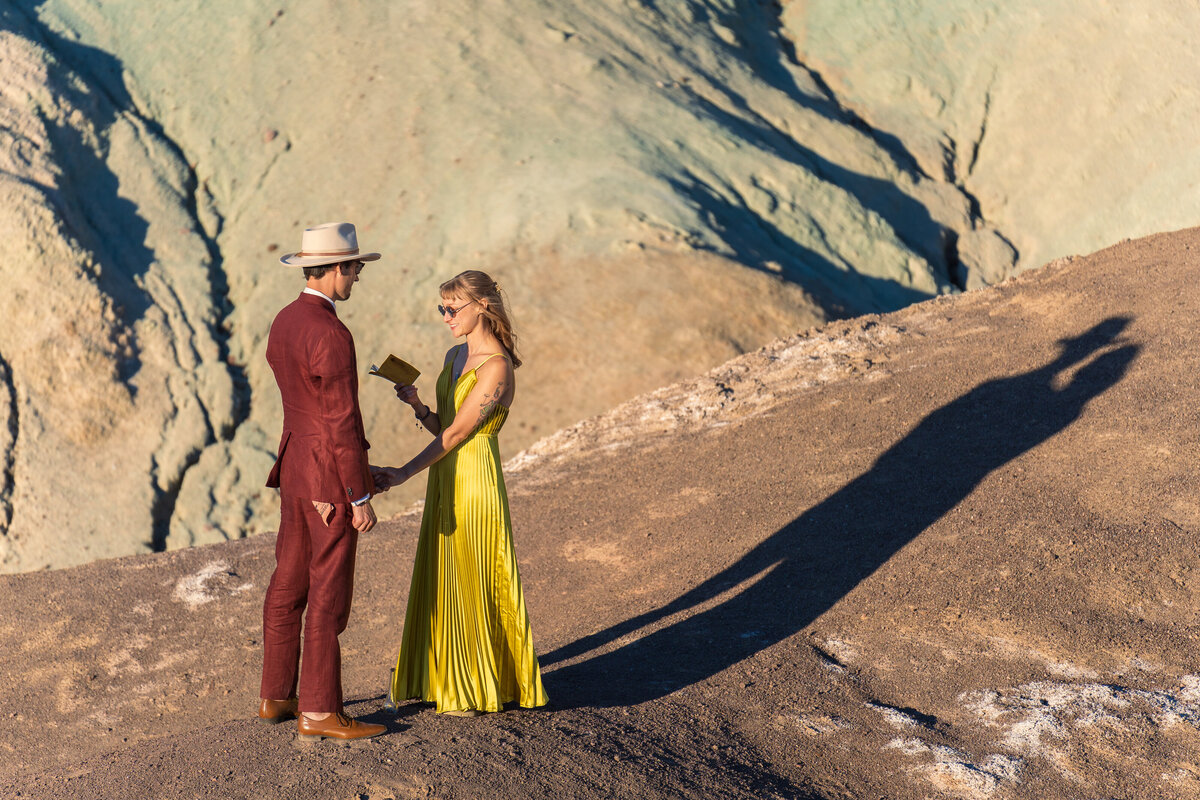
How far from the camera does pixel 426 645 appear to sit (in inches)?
163

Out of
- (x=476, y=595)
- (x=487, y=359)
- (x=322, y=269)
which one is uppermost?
(x=322, y=269)

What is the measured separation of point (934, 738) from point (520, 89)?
11.1 m

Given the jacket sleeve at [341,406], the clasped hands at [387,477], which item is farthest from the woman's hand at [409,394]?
the jacket sleeve at [341,406]

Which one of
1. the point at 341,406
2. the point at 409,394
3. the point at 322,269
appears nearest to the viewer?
the point at 341,406

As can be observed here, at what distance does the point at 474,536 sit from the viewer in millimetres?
4039

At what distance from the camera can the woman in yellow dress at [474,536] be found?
3.98 m

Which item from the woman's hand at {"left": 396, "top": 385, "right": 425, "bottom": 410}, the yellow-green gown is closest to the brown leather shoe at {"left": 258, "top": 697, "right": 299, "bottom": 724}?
the yellow-green gown

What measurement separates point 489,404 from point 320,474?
65cm

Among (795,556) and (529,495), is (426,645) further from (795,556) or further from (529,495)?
(529,495)

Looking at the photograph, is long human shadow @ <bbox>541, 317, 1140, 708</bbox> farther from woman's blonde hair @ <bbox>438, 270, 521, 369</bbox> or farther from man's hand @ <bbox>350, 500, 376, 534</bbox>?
woman's blonde hair @ <bbox>438, 270, 521, 369</bbox>

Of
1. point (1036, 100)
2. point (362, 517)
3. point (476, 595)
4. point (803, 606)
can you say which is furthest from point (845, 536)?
point (1036, 100)

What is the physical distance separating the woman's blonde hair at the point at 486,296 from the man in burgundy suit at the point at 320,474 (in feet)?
1.14

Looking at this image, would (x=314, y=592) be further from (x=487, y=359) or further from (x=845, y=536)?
(x=845, y=536)

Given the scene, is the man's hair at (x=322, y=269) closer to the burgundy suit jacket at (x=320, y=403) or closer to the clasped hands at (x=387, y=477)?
the burgundy suit jacket at (x=320, y=403)
